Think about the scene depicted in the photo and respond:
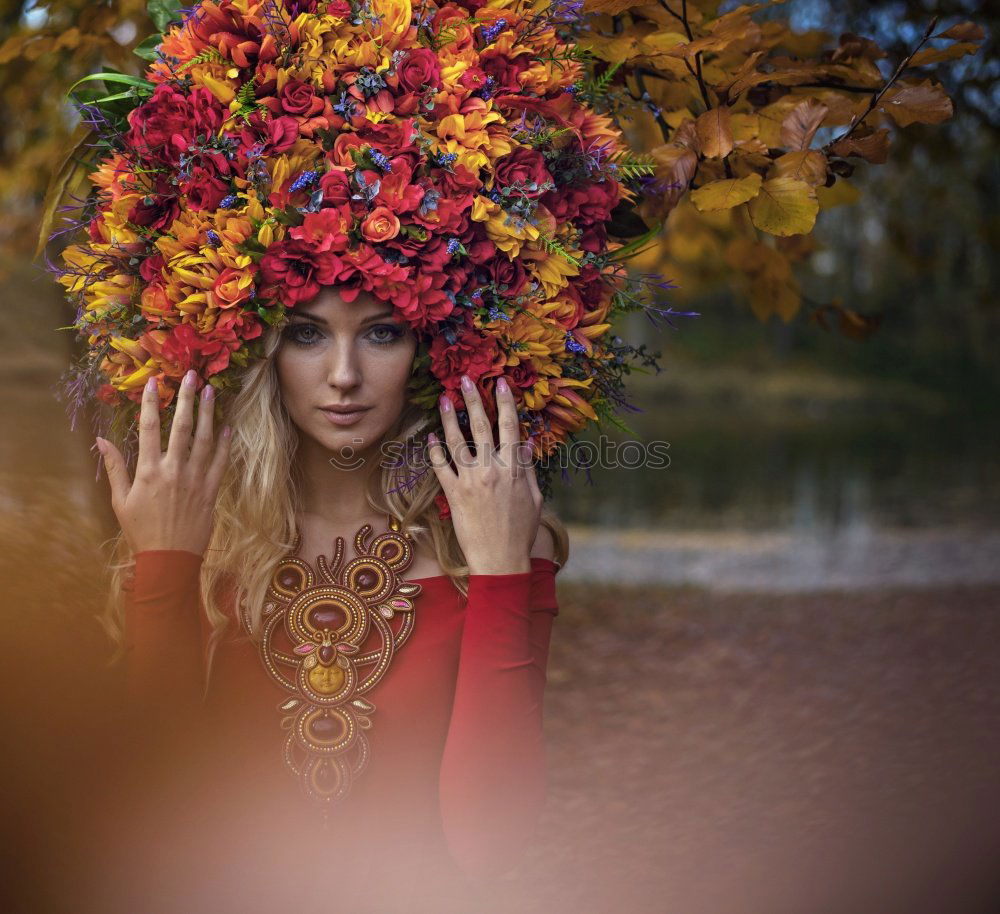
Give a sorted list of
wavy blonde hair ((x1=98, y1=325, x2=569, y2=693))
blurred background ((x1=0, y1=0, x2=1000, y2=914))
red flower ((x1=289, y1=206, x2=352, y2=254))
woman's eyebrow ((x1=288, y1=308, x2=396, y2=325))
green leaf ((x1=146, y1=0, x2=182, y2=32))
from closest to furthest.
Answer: red flower ((x1=289, y1=206, x2=352, y2=254))
woman's eyebrow ((x1=288, y1=308, x2=396, y2=325))
wavy blonde hair ((x1=98, y1=325, x2=569, y2=693))
blurred background ((x1=0, y1=0, x2=1000, y2=914))
green leaf ((x1=146, y1=0, x2=182, y2=32))

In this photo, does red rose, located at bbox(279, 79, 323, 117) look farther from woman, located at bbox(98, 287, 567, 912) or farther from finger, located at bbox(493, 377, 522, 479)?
finger, located at bbox(493, 377, 522, 479)

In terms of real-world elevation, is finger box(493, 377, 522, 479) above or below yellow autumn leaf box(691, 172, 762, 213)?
below

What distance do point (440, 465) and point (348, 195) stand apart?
1.88ft

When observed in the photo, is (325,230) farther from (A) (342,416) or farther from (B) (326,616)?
(B) (326,616)

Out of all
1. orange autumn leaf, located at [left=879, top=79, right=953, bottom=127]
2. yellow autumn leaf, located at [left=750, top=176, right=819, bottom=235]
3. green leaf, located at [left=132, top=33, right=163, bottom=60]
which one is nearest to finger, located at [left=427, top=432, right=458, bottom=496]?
yellow autumn leaf, located at [left=750, top=176, right=819, bottom=235]

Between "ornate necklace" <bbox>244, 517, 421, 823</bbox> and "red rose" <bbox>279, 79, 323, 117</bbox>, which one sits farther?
"ornate necklace" <bbox>244, 517, 421, 823</bbox>

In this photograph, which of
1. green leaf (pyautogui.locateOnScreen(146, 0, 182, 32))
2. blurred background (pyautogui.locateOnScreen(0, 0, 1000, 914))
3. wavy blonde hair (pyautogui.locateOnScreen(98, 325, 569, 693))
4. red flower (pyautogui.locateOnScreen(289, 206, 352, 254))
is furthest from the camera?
green leaf (pyautogui.locateOnScreen(146, 0, 182, 32))

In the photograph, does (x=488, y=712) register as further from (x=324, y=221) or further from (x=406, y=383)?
(x=324, y=221)

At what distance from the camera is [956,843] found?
295cm

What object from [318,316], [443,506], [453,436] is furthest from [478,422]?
[318,316]

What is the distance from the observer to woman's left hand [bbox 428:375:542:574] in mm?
2100

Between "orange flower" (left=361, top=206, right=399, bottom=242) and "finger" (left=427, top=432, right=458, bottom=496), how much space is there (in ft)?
1.43

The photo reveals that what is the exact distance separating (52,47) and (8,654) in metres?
2.76

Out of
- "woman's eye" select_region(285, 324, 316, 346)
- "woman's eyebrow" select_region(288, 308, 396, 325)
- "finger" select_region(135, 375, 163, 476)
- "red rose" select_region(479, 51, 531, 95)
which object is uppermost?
"red rose" select_region(479, 51, 531, 95)
